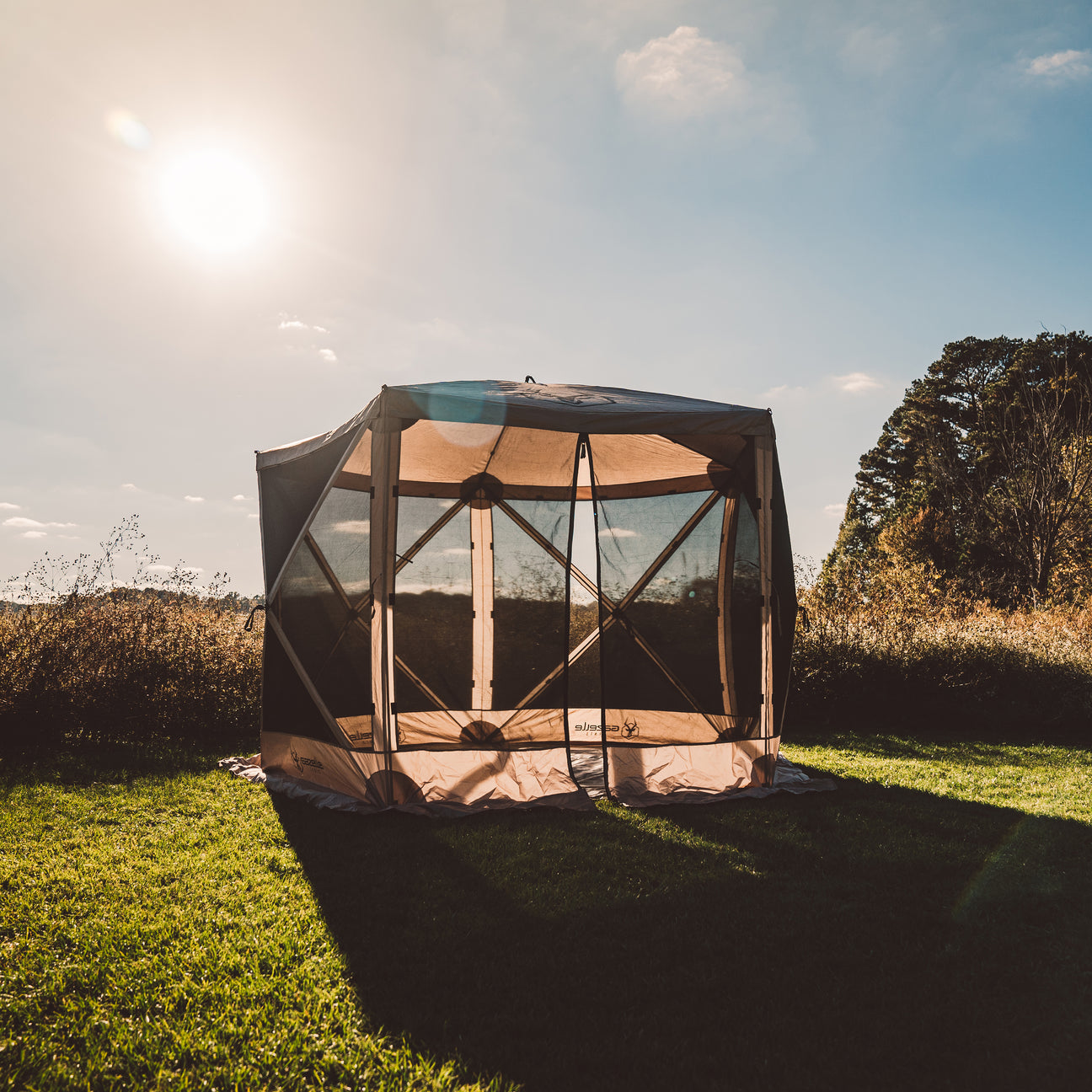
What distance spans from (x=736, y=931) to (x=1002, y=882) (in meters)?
1.47

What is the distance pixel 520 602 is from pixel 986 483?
20.0 meters

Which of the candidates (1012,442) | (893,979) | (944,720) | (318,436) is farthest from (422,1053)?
(1012,442)

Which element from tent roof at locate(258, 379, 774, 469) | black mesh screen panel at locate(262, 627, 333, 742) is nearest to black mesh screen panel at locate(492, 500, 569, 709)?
tent roof at locate(258, 379, 774, 469)

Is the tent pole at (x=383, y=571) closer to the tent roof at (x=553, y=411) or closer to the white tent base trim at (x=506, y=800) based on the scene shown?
the tent roof at (x=553, y=411)

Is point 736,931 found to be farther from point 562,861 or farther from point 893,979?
point 562,861

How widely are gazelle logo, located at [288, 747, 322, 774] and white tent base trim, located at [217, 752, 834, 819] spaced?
0.09 meters

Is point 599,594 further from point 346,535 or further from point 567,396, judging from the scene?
point 346,535

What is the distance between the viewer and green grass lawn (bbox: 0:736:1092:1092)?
191 centimetres

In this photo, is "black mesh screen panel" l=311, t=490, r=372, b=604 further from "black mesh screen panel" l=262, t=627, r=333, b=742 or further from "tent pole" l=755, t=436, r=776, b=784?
"tent pole" l=755, t=436, r=776, b=784

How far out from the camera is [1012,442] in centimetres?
1652

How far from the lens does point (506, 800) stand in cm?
436

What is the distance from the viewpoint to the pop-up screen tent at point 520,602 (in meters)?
4.29

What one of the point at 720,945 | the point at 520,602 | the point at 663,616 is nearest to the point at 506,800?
the point at 520,602

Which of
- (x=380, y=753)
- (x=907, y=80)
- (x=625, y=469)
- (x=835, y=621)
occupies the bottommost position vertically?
(x=380, y=753)
